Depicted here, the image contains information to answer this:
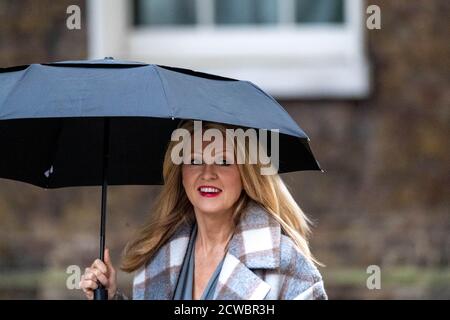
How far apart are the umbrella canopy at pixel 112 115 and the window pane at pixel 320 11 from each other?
4194 mm

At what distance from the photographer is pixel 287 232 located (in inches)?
186

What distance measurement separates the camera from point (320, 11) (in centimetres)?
930

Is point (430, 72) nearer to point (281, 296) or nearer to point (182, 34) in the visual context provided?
point (182, 34)

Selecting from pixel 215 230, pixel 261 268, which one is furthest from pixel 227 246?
pixel 261 268

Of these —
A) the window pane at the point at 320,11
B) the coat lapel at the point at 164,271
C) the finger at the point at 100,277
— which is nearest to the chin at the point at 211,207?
the coat lapel at the point at 164,271

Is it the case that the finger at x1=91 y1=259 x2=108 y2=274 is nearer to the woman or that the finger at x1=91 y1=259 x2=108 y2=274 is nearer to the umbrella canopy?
the woman

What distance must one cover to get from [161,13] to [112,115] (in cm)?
531

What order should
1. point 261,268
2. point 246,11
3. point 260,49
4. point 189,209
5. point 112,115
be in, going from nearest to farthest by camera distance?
point 112,115
point 261,268
point 189,209
point 260,49
point 246,11

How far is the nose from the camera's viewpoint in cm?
472

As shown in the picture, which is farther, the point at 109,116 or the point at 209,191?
the point at 209,191

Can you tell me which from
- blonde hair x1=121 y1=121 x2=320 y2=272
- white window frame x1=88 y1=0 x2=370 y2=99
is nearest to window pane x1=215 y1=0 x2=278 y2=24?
white window frame x1=88 y1=0 x2=370 y2=99

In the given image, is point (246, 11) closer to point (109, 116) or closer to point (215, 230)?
point (215, 230)

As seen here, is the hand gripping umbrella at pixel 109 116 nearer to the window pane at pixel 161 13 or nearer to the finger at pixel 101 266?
the finger at pixel 101 266
